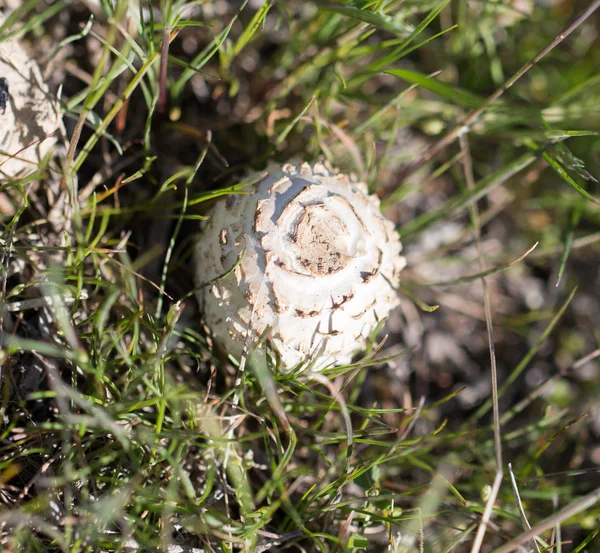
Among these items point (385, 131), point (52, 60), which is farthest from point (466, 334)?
point (52, 60)

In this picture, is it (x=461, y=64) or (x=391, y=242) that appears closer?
(x=391, y=242)

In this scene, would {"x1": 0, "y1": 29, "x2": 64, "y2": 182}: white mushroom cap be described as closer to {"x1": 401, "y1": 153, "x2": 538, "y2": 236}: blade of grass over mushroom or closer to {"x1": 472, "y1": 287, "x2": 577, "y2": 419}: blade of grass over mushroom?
{"x1": 401, "y1": 153, "x2": 538, "y2": 236}: blade of grass over mushroom

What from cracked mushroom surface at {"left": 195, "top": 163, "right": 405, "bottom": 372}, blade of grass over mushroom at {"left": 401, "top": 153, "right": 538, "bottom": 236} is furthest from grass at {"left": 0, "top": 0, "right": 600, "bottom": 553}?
cracked mushroom surface at {"left": 195, "top": 163, "right": 405, "bottom": 372}

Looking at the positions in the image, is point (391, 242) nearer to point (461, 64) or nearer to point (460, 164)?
point (460, 164)

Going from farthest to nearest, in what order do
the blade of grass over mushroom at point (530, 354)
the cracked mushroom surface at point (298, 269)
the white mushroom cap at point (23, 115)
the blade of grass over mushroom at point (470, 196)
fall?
the blade of grass over mushroom at point (470, 196)
the blade of grass over mushroom at point (530, 354)
the white mushroom cap at point (23, 115)
the cracked mushroom surface at point (298, 269)

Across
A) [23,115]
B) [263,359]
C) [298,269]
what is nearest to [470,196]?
[298,269]

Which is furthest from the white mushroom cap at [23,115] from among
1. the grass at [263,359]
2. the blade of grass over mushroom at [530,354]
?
the blade of grass over mushroom at [530,354]

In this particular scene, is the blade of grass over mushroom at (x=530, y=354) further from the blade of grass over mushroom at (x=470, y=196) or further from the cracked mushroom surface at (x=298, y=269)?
the cracked mushroom surface at (x=298, y=269)
